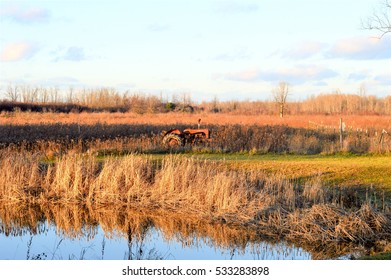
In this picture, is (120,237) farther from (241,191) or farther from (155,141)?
(155,141)

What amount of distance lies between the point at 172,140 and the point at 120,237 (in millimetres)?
10359

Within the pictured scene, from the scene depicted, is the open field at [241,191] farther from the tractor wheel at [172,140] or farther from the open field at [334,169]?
the tractor wheel at [172,140]

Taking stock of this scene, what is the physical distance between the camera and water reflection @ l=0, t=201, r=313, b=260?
923 cm

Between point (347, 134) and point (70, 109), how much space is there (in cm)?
3871

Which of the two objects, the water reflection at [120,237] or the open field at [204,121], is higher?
the open field at [204,121]

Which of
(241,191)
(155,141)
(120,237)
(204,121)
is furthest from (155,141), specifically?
(204,121)

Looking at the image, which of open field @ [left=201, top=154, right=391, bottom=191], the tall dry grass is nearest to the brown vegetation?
the tall dry grass

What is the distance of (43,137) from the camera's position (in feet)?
71.8

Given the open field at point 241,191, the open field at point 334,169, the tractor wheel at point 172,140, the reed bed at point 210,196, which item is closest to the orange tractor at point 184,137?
the tractor wheel at point 172,140

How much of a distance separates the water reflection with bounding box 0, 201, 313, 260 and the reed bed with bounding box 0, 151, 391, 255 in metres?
0.29

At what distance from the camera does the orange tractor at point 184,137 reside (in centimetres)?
2030

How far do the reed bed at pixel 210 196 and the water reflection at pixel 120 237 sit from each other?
29cm
